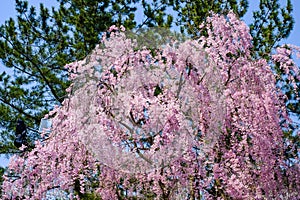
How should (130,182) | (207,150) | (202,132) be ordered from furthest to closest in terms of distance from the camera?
(130,182) < (207,150) < (202,132)

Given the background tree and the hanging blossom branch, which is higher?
the background tree

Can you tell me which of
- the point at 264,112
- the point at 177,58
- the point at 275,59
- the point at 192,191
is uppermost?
the point at 275,59

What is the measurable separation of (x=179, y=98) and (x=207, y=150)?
73cm

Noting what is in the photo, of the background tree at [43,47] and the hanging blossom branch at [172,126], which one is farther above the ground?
the background tree at [43,47]

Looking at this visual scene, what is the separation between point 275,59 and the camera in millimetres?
4969

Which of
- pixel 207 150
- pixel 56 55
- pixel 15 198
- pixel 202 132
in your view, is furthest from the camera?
pixel 56 55

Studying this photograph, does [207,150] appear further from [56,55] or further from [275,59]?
[56,55]

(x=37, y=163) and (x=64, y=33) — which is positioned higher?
(x=64, y=33)

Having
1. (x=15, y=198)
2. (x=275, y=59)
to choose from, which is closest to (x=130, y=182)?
(x=15, y=198)

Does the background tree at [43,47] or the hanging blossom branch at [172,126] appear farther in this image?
the background tree at [43,47]

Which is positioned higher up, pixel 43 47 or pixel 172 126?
pixel 43 47

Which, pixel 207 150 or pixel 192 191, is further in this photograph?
pixel 192 191

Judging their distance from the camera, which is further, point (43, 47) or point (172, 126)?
point (43, 47)

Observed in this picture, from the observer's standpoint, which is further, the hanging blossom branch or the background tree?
the background tree
